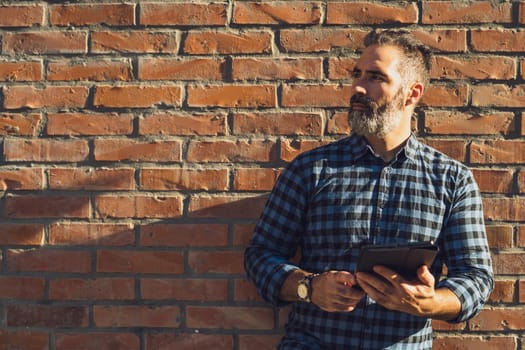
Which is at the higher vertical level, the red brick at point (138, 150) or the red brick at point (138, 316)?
the red brick at point (138, 150)

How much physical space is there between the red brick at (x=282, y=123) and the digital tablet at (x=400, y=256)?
656mm

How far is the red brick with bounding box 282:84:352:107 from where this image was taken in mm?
2488

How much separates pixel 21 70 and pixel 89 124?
0.31m

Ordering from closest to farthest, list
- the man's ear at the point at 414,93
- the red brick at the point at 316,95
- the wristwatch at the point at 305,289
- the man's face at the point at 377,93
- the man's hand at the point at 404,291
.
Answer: the man's hand at the point at 404,291 < the wristwatch at the point at 305,289 < the man's face at the point at 377,93 < the man's ear at the point at 414,93 < the red brick at the point at 316,95

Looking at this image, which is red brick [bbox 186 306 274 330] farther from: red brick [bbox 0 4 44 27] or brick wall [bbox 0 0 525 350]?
red brick [bbox 0 4 44 27]

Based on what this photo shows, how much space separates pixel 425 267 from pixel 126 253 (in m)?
1.07

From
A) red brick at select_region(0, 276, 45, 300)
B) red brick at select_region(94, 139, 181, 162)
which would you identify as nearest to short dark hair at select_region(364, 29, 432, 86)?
red brick at select_region(94, 139, 181, 162)

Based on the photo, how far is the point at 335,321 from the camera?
2230 mm

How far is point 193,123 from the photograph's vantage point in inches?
98.6

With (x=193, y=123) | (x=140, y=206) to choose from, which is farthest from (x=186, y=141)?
(x=140, y=206)

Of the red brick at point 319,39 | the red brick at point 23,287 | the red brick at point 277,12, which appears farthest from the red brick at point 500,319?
the red brick at point 23,287

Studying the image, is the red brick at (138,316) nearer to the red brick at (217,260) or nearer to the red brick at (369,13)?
the red brick at (217,260)

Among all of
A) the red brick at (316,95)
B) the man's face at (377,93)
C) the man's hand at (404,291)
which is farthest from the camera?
the red brick at (316,95)

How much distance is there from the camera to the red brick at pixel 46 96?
2.52 metres
